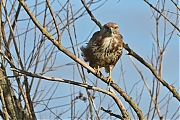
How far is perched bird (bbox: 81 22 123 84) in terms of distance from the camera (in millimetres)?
3428

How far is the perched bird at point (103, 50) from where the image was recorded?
3428 mm

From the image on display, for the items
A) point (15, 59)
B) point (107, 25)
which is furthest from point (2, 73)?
point (107, 25)

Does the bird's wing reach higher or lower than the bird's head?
lower

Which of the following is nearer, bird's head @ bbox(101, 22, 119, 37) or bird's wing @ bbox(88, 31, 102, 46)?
bird's wing @ bbox(88, 31, 102, 46)

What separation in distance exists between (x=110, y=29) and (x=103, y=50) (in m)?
0.31

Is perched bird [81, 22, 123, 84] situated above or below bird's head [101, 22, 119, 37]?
below

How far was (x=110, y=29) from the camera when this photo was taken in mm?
3648

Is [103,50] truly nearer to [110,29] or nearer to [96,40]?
[96,40]

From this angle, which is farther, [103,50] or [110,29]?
[110,29]

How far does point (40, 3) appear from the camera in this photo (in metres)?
3.74

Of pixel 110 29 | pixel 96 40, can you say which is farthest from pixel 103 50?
pixel 110 29

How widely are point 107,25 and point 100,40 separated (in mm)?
266

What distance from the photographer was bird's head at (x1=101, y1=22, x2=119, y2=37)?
141 inches

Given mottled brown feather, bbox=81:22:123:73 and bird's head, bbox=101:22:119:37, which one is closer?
mottled brown feather, bbox=81:22:123:73
